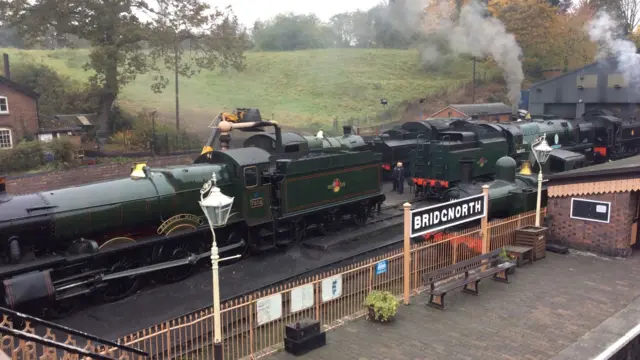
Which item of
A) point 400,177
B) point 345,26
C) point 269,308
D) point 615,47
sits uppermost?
point 345,26

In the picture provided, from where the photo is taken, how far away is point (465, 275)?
1132 centimetres

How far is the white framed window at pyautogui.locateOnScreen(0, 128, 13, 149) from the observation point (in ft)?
84.8

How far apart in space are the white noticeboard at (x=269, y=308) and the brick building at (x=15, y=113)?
72.9 feet

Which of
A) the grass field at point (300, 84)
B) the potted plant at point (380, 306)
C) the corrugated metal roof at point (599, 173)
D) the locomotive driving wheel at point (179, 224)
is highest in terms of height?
the grass field at point (300, 84)

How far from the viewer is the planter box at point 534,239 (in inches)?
531

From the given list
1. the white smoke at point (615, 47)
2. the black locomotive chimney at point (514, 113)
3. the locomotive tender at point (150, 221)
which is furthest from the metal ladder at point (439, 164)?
the white smoke at point (615, 47)

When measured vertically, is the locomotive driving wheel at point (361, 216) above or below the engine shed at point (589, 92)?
below

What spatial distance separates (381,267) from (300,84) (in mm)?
49451

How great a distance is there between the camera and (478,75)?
2267 inches

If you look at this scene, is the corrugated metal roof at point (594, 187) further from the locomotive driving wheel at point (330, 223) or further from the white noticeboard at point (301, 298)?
the white noticeboard at point (301, 298)

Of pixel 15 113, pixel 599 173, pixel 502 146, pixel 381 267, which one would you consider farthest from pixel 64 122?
pixel 599 173

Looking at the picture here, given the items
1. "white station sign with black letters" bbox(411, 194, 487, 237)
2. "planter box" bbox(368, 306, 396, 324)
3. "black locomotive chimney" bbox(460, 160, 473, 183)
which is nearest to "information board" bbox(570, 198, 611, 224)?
"white station sign with black letters" bbox(411, 194, 487, 237)

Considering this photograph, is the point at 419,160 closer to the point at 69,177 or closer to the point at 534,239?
the point at 534,239

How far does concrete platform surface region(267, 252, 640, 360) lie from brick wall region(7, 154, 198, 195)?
47.8ft
